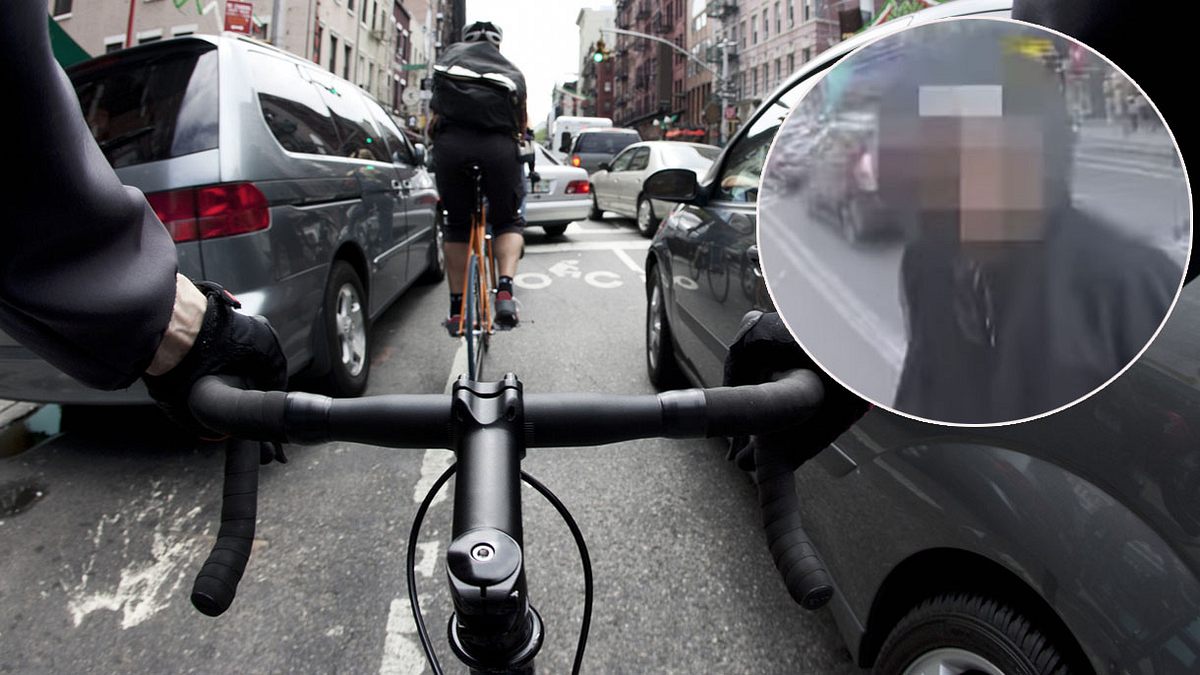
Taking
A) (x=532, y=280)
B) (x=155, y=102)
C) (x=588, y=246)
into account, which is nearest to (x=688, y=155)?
(x=588, y=246)

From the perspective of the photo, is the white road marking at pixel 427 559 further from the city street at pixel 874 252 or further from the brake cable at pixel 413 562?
the city street at pixel 874 252

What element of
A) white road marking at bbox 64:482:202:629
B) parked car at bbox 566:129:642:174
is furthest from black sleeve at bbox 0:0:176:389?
parked car at bbox 566:129:642:174

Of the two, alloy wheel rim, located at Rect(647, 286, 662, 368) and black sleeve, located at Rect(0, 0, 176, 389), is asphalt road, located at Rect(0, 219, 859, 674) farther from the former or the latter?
black sleeve, located at Rect(0, 0, 176, 389)

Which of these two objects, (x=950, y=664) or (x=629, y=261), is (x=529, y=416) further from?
(x=629, y=261)

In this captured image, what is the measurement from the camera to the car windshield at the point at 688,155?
11.6m

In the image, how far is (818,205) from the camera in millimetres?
482

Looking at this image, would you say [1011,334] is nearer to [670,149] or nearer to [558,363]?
[558,363]

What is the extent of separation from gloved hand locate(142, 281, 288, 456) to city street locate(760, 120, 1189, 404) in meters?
0.52

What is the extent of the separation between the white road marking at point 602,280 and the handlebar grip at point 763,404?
7.67 metres

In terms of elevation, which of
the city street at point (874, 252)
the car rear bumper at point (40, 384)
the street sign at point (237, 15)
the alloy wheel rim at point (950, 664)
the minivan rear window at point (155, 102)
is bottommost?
the alloy wheel rim at point (950, 664)

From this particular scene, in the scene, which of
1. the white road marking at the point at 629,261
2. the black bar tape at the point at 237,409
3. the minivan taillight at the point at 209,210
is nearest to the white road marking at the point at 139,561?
the minivan taillight at the point at 209,210

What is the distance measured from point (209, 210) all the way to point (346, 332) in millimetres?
1345

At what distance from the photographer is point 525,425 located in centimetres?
76

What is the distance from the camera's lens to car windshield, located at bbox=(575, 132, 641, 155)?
20.9 meters
